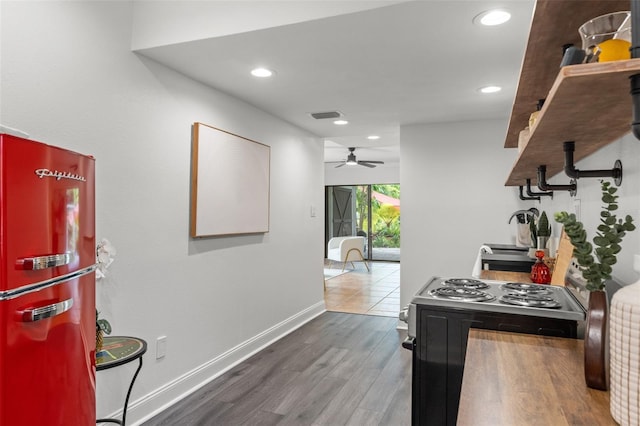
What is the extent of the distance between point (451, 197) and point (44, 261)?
3866mm

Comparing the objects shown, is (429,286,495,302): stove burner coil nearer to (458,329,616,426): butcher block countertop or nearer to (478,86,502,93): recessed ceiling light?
(458,329,616,426): butcher block countertop

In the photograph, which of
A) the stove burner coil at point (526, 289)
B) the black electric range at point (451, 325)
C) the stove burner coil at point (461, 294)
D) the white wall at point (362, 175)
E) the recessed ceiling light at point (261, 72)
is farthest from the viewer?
the white wall at point (362, 175)

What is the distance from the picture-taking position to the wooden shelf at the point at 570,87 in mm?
805

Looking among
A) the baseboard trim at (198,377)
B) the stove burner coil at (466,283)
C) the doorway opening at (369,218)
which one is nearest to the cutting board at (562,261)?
the stove burner coil at (466,283)

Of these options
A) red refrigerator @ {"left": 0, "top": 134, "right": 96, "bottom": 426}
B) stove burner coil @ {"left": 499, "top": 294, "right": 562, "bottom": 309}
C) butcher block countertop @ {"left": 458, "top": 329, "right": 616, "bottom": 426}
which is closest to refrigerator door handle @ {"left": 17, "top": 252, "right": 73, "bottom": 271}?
red refrigerator @ {"left": 0, "top": 134, "right": 96, "bottom": 426}

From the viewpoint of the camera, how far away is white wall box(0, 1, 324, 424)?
192cm

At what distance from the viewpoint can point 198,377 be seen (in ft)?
9.62

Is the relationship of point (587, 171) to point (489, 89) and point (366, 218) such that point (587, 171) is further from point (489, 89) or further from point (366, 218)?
point (366, 218)

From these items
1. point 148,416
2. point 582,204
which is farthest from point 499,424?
point 148,416

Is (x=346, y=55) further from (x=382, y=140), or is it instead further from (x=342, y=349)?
(x=382, y=140)

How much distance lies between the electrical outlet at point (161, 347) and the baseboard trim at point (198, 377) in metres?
0.21

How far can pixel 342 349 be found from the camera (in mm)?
3709

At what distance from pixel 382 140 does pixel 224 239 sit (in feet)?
10.3

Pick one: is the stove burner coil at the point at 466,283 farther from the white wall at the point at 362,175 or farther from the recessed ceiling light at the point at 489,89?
the white wall at the point at 362,175
